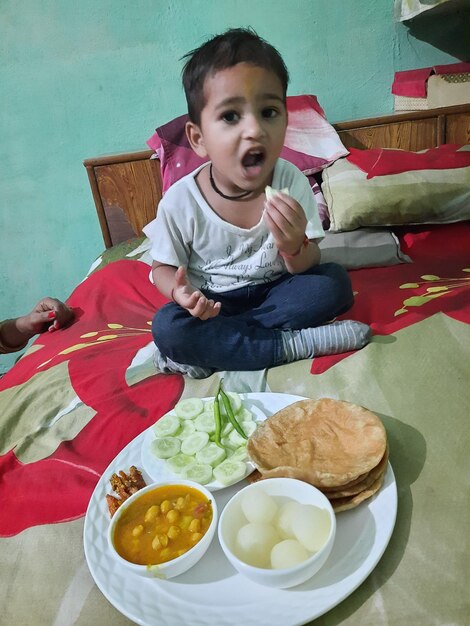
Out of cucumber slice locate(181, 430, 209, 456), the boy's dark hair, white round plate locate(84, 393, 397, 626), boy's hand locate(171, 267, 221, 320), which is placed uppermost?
the boy's dark hair

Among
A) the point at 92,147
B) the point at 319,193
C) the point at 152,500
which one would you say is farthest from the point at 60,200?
the point at 152,500

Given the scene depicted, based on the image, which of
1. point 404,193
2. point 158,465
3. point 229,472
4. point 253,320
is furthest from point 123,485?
point 404,193

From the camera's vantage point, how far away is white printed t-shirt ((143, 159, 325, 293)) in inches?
47.6

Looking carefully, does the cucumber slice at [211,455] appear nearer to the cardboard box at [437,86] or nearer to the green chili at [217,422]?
the green chili at [217,422]

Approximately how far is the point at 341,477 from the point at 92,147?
214 centimetres

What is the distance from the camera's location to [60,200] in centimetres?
247

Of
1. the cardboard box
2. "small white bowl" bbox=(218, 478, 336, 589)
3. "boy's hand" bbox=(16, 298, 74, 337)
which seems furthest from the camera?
the cardboard box

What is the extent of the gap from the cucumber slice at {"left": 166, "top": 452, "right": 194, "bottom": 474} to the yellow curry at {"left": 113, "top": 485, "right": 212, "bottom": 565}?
0.04m

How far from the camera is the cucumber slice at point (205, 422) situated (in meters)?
0.85

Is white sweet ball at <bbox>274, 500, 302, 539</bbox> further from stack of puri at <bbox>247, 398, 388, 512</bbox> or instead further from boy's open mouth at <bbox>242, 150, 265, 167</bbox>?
boy's open mouth at <bbox>242, 150, 265, 167</bbox>

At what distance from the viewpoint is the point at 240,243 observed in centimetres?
123

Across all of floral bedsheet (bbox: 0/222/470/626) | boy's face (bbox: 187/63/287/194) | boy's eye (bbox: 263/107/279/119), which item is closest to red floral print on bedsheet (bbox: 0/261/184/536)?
floral bedsheet (bbox: 0/222/470/626)

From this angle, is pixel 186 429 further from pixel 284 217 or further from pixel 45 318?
pixel 45 318

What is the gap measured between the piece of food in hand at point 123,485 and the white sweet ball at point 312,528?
0.26 metres
